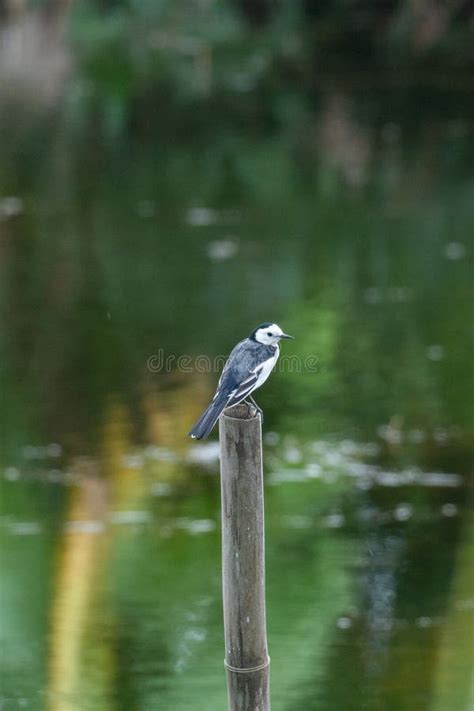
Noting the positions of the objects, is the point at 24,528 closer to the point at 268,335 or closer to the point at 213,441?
the point at 213,441

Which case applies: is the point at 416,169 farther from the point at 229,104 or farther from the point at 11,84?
the point at 11,84

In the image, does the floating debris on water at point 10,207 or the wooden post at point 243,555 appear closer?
the wooden post at point 243,555

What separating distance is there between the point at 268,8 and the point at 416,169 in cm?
1378

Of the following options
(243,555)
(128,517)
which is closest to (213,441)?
(128,517)

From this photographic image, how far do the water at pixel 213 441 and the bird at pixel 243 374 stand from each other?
2.41 m

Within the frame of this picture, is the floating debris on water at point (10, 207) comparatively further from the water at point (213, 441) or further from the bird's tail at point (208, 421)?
the bird's tail at point (208, 421)

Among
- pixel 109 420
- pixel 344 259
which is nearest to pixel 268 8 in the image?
pixel 344 259

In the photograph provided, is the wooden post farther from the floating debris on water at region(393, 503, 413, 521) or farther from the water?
the floating debris on water at region(393, 503, 413, 521)

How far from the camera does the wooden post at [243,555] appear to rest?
16.3ft

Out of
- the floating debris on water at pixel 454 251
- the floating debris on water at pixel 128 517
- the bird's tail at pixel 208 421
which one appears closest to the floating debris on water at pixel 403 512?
the floating debris on water at pixel 128 517

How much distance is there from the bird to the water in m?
2.41

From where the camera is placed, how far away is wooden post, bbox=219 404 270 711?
4.96 metres

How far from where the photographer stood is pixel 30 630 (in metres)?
8.05

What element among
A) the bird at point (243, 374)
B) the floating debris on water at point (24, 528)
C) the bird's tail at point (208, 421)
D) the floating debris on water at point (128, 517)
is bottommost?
the bird's tail at point (208, 421)
